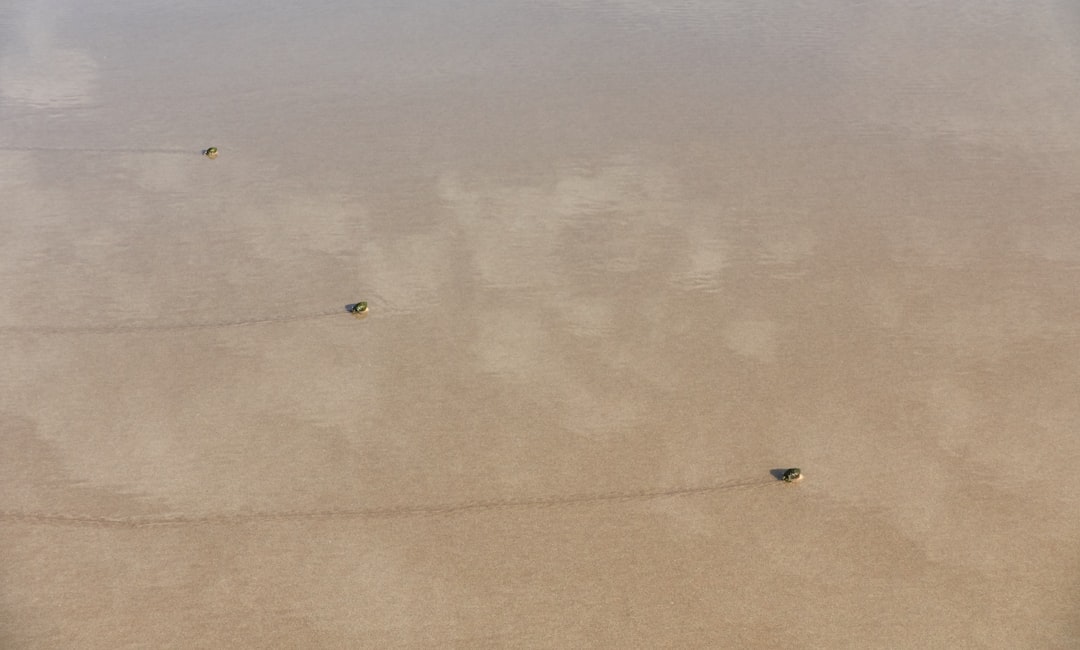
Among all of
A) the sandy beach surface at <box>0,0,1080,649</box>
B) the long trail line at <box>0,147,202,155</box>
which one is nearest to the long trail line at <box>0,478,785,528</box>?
the sandy beach surface at <box>0,0,1080,649</box>

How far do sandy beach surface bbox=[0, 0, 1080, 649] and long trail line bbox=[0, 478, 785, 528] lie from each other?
1.6 inches

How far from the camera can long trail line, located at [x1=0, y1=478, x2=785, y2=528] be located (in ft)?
33.1

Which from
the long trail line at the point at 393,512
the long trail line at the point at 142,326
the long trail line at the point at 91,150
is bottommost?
the long trail line at the point at 393,512

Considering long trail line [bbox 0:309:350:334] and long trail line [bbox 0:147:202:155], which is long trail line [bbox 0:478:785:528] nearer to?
long trail line [bbox 0:309:350:334]

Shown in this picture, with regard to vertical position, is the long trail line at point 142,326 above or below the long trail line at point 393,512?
above

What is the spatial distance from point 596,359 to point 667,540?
292 cm

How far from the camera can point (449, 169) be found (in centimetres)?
1508

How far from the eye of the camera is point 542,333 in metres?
12.3

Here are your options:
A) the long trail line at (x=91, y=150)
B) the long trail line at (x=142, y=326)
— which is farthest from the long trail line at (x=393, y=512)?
the long trail line at (x=91, y=150)

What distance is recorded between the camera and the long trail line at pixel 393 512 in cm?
1010

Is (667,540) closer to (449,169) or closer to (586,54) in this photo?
(449,169)

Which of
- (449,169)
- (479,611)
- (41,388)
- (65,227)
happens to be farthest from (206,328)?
(479,611)

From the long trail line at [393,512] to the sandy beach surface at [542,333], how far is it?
0.13 ft

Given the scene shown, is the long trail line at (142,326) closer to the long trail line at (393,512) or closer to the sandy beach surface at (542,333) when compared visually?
the sandy beach surface at (542,333)
